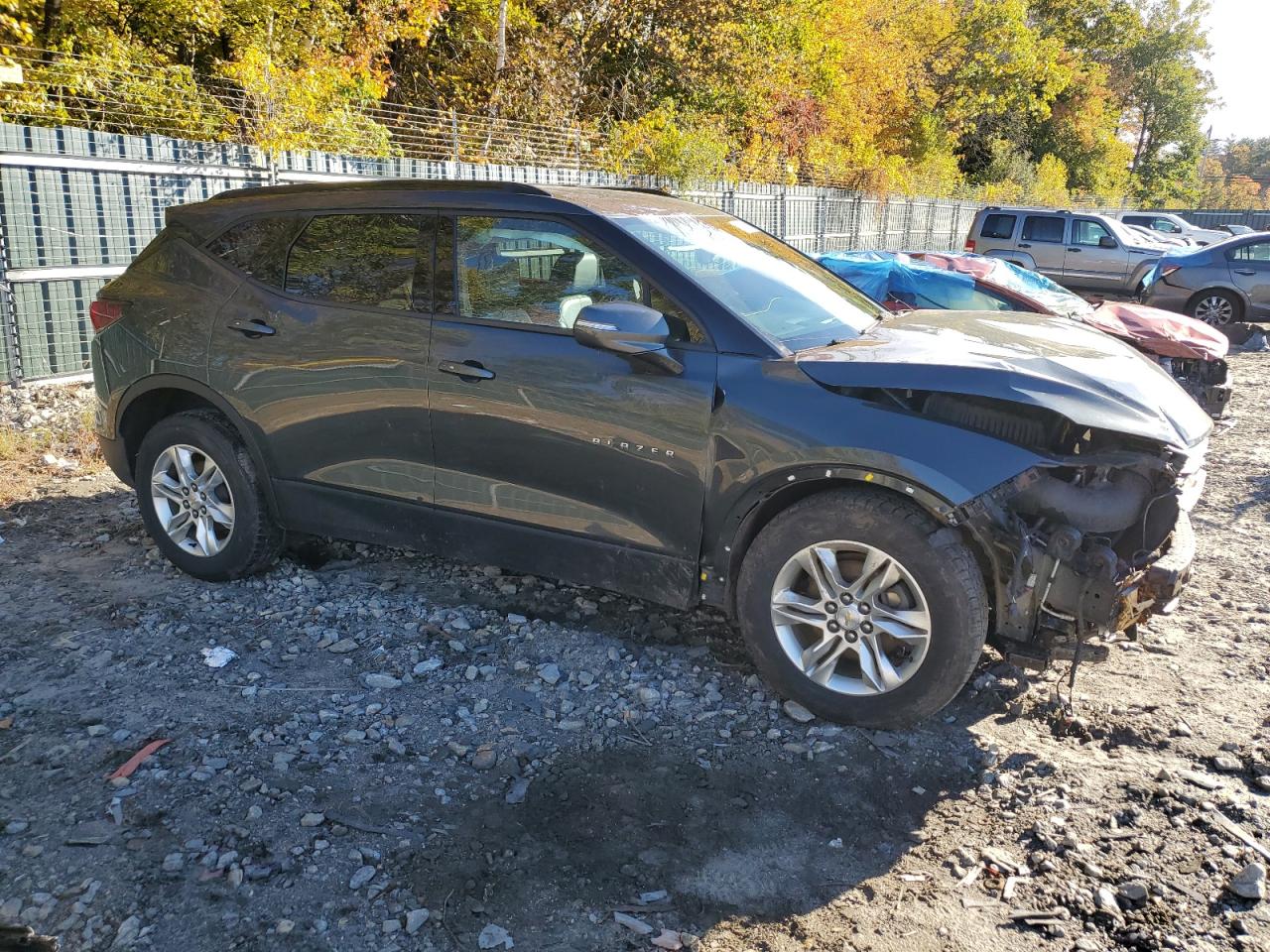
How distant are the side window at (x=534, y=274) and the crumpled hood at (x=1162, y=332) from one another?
5361 mm

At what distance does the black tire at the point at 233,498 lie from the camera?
15.5ft

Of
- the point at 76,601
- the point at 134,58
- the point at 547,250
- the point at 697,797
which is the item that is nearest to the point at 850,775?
the point at 697,797

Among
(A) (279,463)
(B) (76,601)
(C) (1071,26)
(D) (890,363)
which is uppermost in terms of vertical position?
(C) (1071,26)

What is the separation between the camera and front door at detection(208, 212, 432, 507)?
422 centimetres

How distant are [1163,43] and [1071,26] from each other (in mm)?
10576

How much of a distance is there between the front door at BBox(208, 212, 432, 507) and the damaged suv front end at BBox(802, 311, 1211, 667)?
1774mm

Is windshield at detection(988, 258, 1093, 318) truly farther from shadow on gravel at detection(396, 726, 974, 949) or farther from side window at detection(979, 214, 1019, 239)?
side window at detection(979, 214, 1019, 239)

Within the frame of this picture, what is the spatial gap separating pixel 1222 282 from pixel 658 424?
46.3 feet

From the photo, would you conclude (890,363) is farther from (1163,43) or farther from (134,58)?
(1163,43)

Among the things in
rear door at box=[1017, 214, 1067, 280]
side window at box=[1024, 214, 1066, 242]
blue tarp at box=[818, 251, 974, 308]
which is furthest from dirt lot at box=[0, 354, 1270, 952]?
side window at box=[1024, 214, 1066, 242]

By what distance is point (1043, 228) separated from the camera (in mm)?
19297

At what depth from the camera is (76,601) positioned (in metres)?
4.69

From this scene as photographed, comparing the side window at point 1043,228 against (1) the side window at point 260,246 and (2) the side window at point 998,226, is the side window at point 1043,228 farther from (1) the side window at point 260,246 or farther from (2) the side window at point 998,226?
(1) the side window at point 260,246

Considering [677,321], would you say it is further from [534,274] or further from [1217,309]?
[1217,309]
